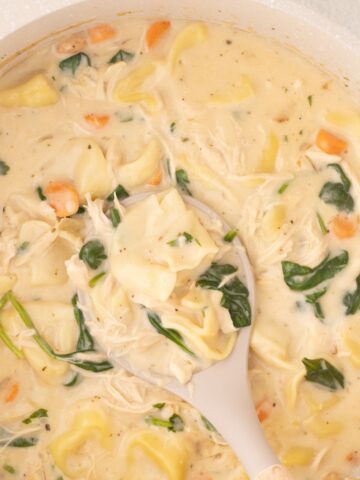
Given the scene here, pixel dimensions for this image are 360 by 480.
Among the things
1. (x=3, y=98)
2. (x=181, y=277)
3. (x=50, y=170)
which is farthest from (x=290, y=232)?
(x=3, y=98)

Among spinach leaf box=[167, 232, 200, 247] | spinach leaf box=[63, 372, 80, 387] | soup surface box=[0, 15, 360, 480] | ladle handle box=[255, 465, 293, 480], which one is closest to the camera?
ladle handle box=[255, 465, 293, 480]

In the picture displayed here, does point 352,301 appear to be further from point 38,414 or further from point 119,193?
point 38,414

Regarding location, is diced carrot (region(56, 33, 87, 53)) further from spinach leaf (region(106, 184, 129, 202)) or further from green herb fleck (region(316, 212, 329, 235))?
green herb fleck (region(316, 212, 329, 235))

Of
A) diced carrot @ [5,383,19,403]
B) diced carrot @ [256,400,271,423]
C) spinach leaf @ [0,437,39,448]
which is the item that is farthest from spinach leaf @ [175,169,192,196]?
spinach leaf @ [0,437,39,448]

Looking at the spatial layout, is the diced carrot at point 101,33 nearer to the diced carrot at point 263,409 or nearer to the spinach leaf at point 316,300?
the spinach leaf at point 316,300

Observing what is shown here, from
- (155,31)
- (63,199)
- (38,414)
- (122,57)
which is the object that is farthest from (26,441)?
(155,31)

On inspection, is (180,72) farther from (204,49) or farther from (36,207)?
(36,207)

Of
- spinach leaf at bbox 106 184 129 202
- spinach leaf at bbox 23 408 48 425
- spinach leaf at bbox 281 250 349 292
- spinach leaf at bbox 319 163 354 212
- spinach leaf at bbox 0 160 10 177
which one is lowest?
spinach leaf at bbox 23 408 48 425
